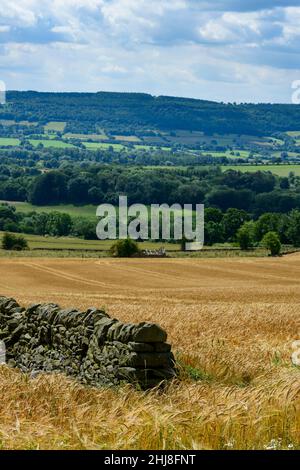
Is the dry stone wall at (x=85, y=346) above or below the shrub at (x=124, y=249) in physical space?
above

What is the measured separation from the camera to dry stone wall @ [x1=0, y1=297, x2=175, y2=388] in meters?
13.2

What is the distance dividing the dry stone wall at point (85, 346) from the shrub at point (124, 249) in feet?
309

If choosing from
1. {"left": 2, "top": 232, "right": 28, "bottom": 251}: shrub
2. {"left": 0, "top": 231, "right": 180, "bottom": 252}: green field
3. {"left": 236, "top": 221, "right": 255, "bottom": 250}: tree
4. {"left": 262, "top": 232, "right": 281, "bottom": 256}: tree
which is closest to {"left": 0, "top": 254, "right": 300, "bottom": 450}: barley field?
{"left": 262, "top": 232, "right": 281, "bottom": 256}: tree

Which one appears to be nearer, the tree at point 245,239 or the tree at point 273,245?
the tree at point 273,245

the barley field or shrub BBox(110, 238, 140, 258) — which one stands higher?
the barley field

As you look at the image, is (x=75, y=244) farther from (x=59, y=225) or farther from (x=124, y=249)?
(x=59, y=225)

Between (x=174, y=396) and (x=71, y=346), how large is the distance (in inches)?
143

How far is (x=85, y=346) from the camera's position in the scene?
1471 cm

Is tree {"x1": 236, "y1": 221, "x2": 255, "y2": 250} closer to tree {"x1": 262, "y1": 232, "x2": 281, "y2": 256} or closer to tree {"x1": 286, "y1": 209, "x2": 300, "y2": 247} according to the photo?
tree {"x1": 286, "y1": 209, "x2": 300, "y2": 247}

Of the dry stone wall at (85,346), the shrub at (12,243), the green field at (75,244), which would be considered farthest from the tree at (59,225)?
the dry stone wall at (85,346)

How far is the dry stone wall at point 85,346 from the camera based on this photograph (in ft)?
43.3

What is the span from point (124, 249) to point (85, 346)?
99.1 meters

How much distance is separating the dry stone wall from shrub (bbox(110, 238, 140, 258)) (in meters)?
94.2

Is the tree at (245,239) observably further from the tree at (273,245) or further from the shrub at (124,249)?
the shrub at (124,249)
